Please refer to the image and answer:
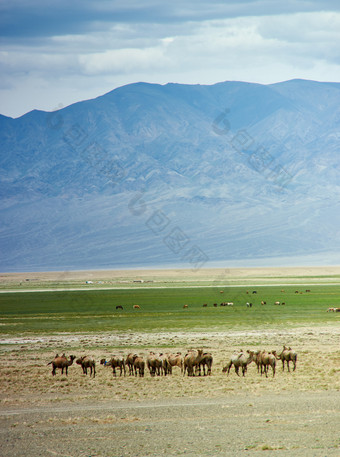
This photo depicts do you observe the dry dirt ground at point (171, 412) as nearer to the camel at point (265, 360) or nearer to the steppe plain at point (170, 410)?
the steppe plain at point (170, 410)

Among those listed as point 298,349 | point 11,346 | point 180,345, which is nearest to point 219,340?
point 180,345

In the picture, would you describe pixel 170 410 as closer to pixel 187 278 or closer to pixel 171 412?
pixel 171 412

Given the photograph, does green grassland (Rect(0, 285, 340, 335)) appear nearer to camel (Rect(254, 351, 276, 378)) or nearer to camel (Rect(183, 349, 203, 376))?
camel (Rect(254, 351, 276, 378))

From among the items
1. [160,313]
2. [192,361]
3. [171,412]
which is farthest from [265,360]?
[160,313]

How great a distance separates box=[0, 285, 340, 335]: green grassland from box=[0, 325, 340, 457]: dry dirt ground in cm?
1320

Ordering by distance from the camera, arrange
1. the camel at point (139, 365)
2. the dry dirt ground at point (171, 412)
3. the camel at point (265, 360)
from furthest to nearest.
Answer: the camel at point (139, 365)
the camel at point (265, 360)
the dry dirt ground at point (171, 412)

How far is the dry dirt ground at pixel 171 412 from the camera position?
13.7 metres

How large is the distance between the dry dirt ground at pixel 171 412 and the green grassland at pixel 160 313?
1320 cm

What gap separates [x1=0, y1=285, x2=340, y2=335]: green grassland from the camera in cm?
4088

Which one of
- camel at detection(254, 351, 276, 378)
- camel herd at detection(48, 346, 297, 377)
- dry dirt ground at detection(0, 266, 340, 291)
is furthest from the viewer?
dry dirt ground at detection(0, 266, 340, 291)

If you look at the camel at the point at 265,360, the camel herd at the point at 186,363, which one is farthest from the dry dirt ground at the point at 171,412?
the camel at the point at 265,360

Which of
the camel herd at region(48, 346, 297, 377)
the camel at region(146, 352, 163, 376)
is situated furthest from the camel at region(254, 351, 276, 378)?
the camel at region(146, 352, 163, 376)

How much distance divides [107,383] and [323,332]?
17.4 metres

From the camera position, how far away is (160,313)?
167 feet
